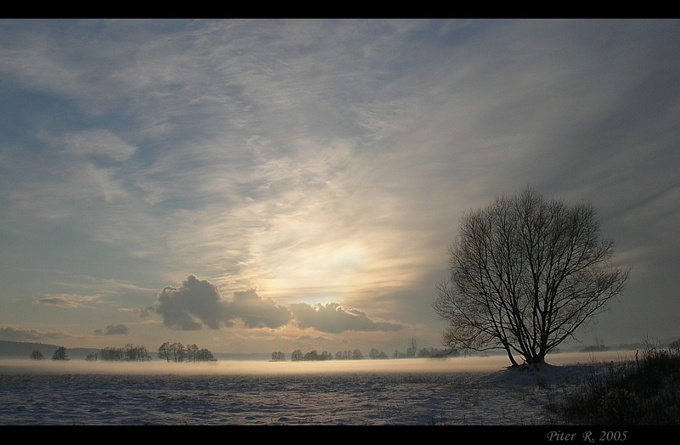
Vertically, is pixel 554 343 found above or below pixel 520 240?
below

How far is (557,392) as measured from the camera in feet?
69.4
